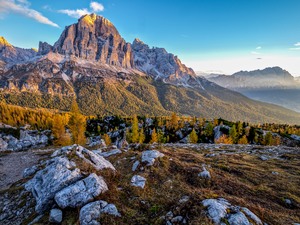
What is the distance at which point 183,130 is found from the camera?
99.1 metres

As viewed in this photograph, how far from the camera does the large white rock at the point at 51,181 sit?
11.8m

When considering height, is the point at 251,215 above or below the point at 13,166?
above

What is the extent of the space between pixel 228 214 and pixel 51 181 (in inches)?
480

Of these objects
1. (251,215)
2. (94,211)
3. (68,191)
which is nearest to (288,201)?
Result: (251,215)

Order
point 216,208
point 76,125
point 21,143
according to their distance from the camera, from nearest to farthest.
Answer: point 216,208 < point 76,125 < point 21,143

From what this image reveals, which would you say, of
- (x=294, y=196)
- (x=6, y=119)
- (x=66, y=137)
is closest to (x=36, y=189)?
(x=294, y=196)

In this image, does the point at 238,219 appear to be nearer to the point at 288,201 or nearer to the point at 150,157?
the point at 288,201

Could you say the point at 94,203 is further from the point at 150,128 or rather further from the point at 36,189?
the point at 150,128

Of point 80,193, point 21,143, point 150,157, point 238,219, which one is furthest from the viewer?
point 21,143

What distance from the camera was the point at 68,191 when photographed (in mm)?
11477

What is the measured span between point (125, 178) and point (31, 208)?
24.2 ft

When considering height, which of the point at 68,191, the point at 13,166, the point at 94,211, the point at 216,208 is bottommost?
the point at 13,166

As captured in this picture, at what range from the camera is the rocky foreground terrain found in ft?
31.6

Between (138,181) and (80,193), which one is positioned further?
(138,181)
